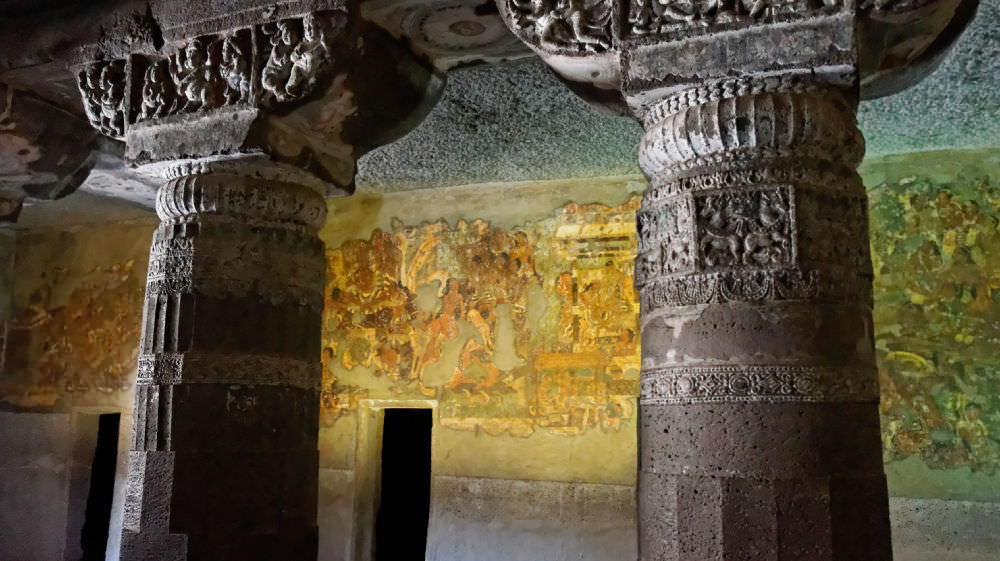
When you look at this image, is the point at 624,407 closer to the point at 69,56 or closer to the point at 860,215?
the point at 860,215

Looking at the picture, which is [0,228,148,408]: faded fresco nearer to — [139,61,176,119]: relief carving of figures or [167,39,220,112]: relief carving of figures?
[139,61,176,119]: relief carving of figures

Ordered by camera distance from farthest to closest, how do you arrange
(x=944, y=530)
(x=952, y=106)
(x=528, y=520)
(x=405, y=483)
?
(x=405, y=483) → (x=528, y=520) → (x=944, y=530) → (x=952, y=106)

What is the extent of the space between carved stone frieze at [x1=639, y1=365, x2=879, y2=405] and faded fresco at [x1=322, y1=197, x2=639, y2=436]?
11.0 feet

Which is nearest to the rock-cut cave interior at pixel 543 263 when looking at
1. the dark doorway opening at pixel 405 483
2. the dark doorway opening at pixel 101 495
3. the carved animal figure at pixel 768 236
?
the carved animal figure at pixel 768 236

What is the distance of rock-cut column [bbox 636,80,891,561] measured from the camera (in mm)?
2391

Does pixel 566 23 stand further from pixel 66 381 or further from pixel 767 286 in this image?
pixel 66 381

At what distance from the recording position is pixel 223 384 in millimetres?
3426

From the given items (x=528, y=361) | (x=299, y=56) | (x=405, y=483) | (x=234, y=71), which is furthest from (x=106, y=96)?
(x=405, y=483)

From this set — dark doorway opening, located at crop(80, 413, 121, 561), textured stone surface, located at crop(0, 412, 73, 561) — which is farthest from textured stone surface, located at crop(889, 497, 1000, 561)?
textured stone surface, located at crop(0, 412, 73, 561)

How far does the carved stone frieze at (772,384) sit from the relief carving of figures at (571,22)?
116cm

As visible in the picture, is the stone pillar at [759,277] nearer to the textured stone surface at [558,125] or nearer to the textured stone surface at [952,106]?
the textured stone surface at [952,106]

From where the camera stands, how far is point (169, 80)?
3559mm

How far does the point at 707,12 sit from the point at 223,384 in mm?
2398

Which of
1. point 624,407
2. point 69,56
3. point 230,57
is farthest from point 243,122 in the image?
point 624,407
